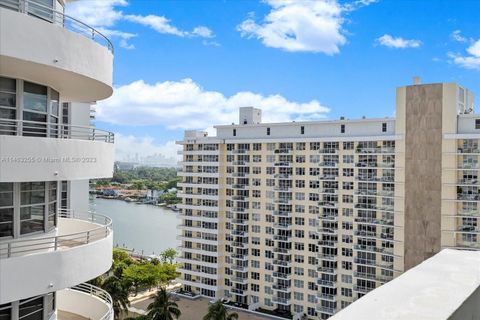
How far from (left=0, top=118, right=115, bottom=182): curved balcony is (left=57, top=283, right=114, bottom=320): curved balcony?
2.61m

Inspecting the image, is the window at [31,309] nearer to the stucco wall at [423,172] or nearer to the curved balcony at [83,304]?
the curved balcony at [83,304]

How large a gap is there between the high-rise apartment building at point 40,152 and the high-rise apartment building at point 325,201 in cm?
2907

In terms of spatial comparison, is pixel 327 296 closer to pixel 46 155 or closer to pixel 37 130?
pixel 37 130

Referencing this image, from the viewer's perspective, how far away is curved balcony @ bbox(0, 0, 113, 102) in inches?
203

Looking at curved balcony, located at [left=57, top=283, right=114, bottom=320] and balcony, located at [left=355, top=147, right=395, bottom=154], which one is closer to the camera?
curved balcony, located at [left=57, top=283, right=114, bottom=320]

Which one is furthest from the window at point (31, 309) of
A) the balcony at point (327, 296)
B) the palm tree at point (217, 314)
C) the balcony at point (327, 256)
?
the balcony at point (327, 296)

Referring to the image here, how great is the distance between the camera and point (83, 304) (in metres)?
8.24

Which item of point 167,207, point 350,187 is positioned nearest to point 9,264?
point 350,187

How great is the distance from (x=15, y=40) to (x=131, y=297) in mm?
39231

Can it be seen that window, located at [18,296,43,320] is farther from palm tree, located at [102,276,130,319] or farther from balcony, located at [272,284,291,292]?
balcony, located at [272,284,291,292]

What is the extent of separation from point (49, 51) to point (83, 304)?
4.93m

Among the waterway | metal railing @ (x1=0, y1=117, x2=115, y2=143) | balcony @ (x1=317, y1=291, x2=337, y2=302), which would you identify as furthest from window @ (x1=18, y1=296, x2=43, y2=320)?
the waterway

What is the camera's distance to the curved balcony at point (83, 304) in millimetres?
7926

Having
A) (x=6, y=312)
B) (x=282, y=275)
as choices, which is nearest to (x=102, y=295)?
(x=6, y=312)
